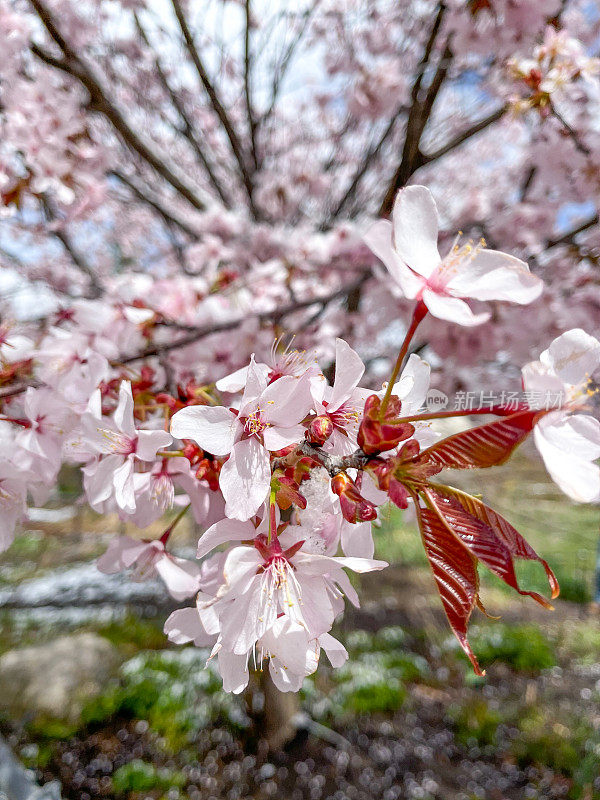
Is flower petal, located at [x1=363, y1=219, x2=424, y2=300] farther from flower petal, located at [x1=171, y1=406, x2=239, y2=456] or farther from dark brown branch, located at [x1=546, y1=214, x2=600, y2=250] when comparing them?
dark brown branch, located at [x1=546, y1=214, x2=600, y2=250]

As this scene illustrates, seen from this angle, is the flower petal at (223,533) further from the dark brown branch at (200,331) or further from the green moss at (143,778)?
the green moss at (143,778)

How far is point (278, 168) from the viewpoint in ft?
13.2

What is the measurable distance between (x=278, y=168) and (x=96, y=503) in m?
4.04

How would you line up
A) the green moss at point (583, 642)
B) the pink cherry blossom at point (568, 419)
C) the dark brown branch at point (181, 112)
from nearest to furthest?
the pink cherry blossom at point (568, 419) < the dark brown branch at point (181, 112) < the green moss at point (583, 642)

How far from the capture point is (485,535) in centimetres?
37

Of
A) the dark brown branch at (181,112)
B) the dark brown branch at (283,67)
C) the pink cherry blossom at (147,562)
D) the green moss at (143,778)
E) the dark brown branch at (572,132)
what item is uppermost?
Result: the dark brown branch at (283,67)

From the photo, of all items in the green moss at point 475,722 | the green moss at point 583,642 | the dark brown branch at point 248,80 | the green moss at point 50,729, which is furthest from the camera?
the green moss at point 583,642

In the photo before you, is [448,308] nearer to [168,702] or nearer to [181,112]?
[181,112]

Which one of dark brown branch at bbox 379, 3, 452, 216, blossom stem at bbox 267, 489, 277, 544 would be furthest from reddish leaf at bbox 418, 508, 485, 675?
dark brown branch at bbox 379, 3, 452, 216

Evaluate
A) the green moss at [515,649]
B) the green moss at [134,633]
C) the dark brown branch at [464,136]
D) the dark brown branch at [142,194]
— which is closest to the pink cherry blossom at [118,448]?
the dark brown branch at [464,136]

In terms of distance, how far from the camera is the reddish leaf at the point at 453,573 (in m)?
0.36

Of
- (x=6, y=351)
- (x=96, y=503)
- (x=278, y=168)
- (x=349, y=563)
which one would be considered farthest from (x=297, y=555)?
(x=278, y=168)

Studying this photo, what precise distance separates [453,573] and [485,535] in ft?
0.13

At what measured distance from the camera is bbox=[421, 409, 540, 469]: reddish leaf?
1.14 feet
